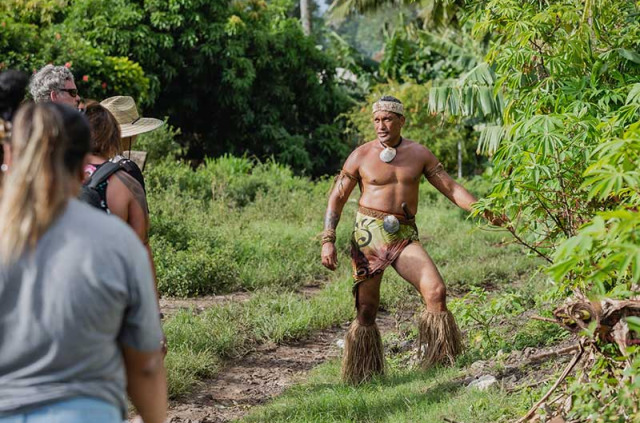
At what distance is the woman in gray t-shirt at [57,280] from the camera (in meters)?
2.27

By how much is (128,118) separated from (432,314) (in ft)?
7.80

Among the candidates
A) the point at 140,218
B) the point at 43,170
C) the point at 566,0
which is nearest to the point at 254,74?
the point at 566,0

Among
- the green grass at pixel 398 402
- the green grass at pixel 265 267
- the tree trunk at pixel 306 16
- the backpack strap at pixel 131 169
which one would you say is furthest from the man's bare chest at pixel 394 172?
the tree trunk at pixel 306 16

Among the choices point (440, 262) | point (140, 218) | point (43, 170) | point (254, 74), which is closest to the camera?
point (43, 170)

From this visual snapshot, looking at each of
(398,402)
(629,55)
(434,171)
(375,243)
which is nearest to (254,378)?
(375,243)

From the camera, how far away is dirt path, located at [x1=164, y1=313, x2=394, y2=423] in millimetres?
5883

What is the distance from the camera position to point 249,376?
22.4ft

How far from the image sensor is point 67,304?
229 cm

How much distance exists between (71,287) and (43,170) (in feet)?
1.00

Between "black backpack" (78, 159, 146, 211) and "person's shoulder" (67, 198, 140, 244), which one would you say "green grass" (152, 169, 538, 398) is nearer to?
"black backpack" (78, 159, 146, 211)

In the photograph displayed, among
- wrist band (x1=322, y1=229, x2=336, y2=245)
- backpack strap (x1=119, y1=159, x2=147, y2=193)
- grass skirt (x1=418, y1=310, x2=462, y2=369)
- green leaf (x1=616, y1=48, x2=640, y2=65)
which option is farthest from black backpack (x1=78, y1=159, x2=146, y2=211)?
green leaf (x1=616, y1=48, x2=640, y2=65)

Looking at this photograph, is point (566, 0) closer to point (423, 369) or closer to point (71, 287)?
point (423, 369)

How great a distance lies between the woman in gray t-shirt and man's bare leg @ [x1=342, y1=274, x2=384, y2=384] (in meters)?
3.87

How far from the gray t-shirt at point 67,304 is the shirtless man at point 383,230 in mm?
3852
